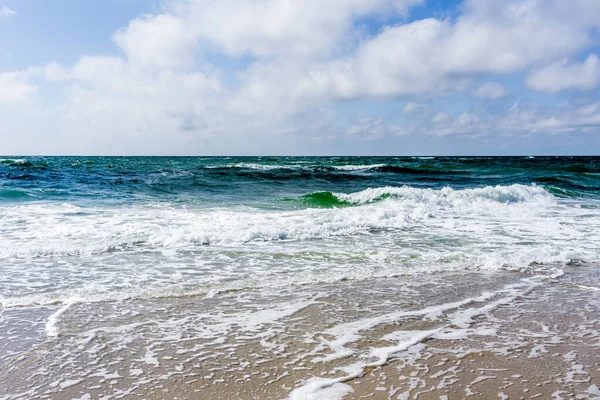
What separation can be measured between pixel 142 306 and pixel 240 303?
1071 mm

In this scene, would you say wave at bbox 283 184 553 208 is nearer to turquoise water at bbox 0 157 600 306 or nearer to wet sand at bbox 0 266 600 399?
turquoise water at bbox 0 157 600 306

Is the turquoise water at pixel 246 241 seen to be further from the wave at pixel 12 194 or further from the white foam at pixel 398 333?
the white foam at pixel 398 333

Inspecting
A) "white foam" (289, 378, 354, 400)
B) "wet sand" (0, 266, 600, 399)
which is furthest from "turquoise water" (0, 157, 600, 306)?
"white foam" (289, 378, 354, 400)

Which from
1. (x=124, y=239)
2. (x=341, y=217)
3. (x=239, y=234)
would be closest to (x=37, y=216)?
(x=124, y=239)

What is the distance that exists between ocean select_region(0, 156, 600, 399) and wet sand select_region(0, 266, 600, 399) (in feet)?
0.06

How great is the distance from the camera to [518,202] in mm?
17016

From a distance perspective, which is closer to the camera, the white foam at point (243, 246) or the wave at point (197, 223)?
the white foam at point (243, 246)

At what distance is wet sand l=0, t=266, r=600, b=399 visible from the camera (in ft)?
10.00

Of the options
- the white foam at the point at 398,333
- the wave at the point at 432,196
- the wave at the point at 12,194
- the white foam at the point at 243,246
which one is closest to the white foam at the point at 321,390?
the white foam at the point at 398,333

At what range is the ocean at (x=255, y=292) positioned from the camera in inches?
130

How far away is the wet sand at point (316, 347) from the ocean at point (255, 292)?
20 millimetres

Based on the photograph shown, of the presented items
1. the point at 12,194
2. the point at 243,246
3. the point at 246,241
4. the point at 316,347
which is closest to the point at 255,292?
the point at 316,347

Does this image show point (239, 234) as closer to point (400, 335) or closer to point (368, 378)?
point (400, 335)

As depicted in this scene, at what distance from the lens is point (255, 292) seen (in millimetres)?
5391
